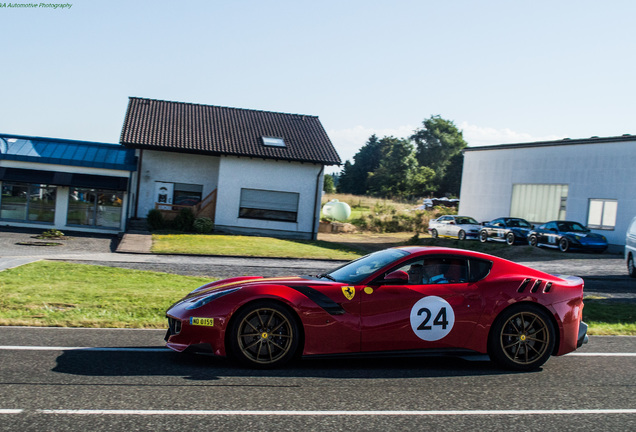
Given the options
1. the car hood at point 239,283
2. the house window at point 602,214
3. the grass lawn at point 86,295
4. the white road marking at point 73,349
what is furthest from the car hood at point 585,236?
the white road marking at point 73,349

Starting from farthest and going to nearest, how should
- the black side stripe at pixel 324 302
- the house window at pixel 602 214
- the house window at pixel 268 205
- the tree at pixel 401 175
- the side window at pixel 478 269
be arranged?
the tree at pixel 401 175 < the house window at pixel 602 214 < the house window at pixel 268 205 < the side window at pixel 478 269 < the black side stripe at pixel 324 302

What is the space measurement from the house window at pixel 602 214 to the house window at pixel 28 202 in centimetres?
2737

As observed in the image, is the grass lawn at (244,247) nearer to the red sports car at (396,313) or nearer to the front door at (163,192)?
the front door at (163,192)

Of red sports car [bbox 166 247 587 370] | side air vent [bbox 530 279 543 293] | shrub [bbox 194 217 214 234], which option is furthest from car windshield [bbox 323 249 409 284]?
shrub [bbox 194 217 214 234]

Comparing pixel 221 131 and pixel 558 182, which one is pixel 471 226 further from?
pixel 221 131

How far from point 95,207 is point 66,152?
10.4ft

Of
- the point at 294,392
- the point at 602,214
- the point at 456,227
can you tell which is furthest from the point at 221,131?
the point at 294,392

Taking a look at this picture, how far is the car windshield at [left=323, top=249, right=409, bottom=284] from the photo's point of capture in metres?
6.64

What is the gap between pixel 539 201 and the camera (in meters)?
36.9

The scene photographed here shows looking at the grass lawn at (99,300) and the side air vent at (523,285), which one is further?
the grass lawn at (99,300)

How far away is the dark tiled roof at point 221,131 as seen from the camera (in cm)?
3052

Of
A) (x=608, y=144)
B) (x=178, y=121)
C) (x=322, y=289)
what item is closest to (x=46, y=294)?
(x=322, y=289)

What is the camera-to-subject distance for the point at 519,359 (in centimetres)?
655

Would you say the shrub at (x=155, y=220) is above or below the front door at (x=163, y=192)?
below
